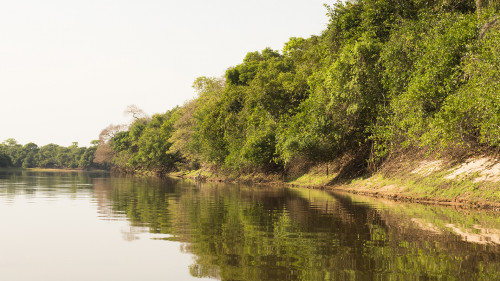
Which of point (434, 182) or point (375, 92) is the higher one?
point (375, 92)

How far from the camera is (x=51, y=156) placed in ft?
581

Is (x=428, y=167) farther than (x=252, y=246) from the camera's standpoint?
Yes

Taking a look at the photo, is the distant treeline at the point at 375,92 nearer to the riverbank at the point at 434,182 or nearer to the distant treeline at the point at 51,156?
the riverbank at the point at 434,182

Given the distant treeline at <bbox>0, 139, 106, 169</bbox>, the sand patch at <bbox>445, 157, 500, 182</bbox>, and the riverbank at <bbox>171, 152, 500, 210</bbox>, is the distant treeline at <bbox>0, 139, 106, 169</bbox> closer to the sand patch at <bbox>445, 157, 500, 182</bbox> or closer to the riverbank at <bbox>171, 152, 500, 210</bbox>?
the riverbank at <bbox>171, 152, 500, 210</bbox>

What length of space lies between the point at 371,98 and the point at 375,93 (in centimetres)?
50

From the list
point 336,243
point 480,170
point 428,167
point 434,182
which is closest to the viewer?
point 336,243

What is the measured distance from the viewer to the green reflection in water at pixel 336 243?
836 cm

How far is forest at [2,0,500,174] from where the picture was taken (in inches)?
887

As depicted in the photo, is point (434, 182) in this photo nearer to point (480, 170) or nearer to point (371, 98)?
point (480, 170)

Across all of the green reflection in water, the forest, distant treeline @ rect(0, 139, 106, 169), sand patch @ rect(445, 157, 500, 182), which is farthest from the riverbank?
Answer: distant treeline @ rect(0, 139, 106, 169)

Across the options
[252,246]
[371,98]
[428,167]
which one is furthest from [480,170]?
[252,246]

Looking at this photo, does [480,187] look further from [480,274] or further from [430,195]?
[480,274]

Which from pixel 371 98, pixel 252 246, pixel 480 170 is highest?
pixel 371 98

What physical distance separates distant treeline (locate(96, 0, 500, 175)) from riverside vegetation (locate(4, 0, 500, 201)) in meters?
0.07
